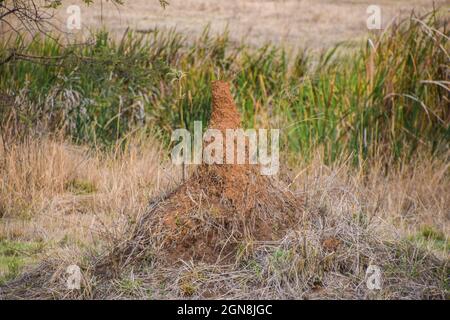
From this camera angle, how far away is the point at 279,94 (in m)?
11.5

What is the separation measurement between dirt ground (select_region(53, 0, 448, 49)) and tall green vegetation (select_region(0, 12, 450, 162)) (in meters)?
6.06

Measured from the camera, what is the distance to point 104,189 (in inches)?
362

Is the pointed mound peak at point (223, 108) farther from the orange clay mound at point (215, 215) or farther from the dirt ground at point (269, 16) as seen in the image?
the dirt ground at point (269, 16)

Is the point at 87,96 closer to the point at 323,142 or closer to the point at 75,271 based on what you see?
the point at 323,142

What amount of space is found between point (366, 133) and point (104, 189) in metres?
3.27

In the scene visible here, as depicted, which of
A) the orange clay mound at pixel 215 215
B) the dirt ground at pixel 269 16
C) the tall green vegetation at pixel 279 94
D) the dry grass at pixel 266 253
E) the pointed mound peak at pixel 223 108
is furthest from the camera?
the dirt ground at pixel 269 16

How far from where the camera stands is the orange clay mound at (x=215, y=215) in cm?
678

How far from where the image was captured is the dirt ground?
20.2m

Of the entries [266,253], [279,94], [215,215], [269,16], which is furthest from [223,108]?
[269,16]

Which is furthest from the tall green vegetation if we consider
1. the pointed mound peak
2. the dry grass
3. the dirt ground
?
the dirt ground

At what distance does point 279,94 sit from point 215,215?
4.90 metres

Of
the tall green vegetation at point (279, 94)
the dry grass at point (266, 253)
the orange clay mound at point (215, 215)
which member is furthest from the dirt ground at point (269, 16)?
the orange clay mound at point (215, 215)

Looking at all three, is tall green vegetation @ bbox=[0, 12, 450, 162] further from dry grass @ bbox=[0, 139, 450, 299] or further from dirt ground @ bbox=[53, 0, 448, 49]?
dirt ground @ bbox=[53, 0, 448, 49]

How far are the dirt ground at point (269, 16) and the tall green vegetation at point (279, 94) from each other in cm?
606
